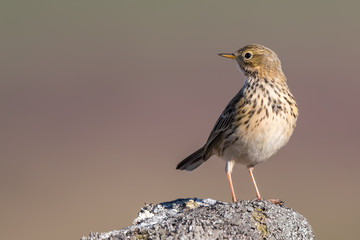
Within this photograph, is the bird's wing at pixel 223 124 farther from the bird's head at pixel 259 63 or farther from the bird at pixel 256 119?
the bird's head at pixel 259 63

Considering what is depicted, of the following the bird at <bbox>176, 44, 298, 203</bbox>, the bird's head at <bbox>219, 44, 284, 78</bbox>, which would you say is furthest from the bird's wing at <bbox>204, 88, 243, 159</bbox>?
the bird's head at <bbox>219, 44, 284, 78</bbox>

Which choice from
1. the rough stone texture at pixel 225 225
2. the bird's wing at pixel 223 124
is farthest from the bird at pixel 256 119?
the rough stone texture at pixel 225 225

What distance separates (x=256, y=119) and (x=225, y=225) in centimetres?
309

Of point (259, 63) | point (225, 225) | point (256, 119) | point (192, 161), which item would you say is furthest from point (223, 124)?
point (225, 225)

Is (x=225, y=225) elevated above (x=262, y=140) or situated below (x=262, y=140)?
below

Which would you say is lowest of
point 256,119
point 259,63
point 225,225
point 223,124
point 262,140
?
point 225,225

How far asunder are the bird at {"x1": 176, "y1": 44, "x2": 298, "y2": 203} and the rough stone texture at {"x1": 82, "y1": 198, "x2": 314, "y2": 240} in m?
2.25

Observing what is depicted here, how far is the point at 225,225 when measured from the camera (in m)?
4.54

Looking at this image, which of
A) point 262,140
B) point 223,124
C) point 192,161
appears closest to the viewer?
point 262,140

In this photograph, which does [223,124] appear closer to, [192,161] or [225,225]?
[192,161]

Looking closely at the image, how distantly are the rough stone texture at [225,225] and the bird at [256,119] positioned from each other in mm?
2251

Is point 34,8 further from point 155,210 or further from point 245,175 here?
point 155,210

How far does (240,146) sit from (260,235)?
10.0 feet

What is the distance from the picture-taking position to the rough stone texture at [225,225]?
14.5ft
